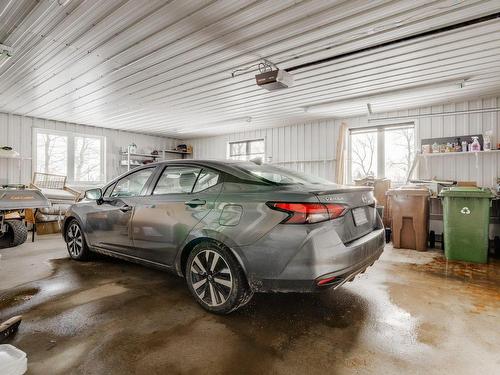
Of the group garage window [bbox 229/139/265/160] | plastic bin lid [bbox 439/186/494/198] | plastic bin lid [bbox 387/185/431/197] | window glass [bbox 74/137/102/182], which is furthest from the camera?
garage window [bbox 229/139/265/160]

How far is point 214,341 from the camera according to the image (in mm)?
1876

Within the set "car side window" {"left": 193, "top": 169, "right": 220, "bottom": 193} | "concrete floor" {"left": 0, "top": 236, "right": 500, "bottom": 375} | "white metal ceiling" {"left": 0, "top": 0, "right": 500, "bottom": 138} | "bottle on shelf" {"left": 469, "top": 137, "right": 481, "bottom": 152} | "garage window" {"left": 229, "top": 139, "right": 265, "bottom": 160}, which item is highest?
"white metal ceiling" {"left": 0, "top": 0, "right": 500, "bottom": 138}

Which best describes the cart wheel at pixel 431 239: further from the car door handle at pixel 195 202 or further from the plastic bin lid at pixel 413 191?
the car door handle at pixel 195 202

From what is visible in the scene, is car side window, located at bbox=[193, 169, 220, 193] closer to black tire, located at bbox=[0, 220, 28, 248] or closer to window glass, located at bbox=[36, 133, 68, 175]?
black tire, located at bbox=[0, 220, 28, 248]

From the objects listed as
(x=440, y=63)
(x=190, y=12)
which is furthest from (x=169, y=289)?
(x=440, y=63)

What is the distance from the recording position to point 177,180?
2.68m

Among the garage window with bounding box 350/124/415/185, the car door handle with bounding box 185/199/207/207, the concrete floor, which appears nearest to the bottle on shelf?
the garage window with bounding box 350/124/415/185

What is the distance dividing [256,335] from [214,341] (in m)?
0.29

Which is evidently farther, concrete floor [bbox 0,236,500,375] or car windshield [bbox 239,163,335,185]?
car windshield [bbox 239,163,335,185]

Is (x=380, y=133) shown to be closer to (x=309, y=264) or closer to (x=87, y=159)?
(x=309, y=264)

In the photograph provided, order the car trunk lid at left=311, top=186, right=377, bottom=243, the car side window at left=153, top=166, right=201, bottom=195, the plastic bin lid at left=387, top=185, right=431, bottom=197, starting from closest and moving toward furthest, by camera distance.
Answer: the car trunk lid at left=311, top=186, right=377, bottom=243, the car side window at left=153, top=166, right=201, bottom=195, the plastic bin lid at left=387, top=185, right=431, bottom=197

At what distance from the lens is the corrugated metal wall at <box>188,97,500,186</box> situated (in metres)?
5.53

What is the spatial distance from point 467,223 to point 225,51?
407 centimetres

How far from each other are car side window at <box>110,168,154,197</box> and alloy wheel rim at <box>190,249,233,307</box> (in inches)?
43.4
